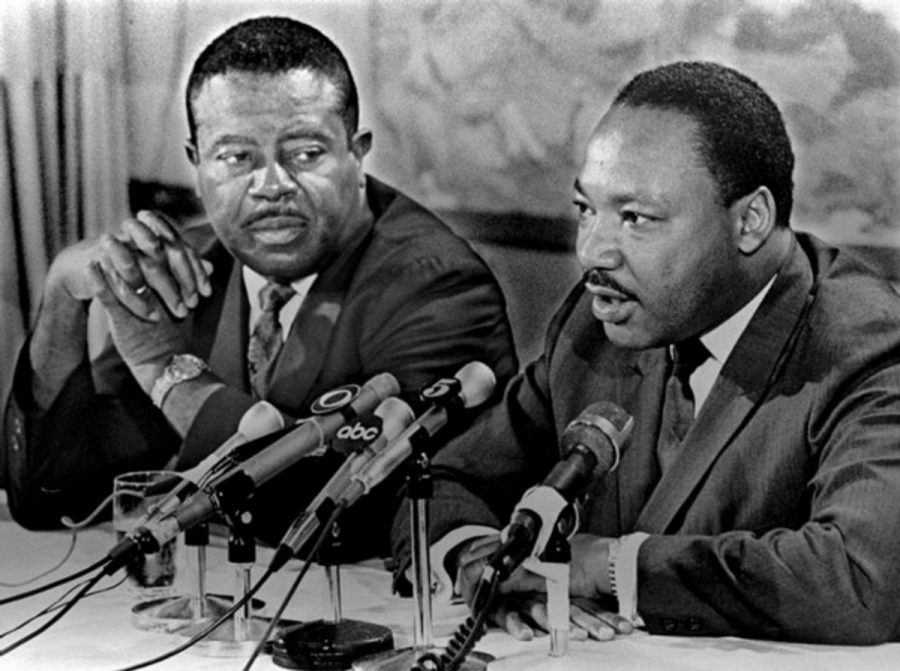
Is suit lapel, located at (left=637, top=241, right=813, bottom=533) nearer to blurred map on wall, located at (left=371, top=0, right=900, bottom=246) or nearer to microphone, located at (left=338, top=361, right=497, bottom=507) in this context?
blurred map on wall, located at (left=371, top=0, right=900, bottom=246)

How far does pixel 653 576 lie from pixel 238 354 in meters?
1.48

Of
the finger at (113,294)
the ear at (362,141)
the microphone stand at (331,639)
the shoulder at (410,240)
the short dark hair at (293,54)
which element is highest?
the short dark hair at (293,54)

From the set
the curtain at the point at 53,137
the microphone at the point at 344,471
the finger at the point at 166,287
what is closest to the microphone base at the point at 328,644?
the microphone at the point at 344,471

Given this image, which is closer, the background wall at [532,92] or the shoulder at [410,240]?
the background wall at [532,92]

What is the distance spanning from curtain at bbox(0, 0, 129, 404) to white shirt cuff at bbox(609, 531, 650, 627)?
1888 mm

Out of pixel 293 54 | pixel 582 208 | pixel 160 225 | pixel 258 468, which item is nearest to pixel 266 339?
pixel 160 225

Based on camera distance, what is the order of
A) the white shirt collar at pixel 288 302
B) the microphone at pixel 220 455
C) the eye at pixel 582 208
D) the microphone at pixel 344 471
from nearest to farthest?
the microphone at pixel 344 471, the microphone at pixel 220 455, the eye at pixel 582 208, the white shirt collar at pixel 288 302

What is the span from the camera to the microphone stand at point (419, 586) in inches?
143

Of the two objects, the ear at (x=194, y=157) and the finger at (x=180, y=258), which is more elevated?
the ear at (x=194, y=157)

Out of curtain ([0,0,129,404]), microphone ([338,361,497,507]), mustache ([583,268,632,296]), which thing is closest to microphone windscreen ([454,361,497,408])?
microphone ([338,361,497,507])

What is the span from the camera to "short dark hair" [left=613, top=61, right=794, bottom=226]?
3.82 meters

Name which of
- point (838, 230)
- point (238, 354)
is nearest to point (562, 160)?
point (838, 230)

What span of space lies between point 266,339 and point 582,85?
122cm

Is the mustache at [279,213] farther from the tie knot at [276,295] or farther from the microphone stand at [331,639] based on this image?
the microphone stand at [331,639]
